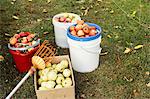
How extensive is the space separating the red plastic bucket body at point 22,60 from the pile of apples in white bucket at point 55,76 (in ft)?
0.91

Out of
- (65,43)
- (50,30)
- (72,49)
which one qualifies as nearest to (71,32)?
(72,49)

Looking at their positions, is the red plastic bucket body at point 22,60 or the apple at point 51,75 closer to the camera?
the apple at point 51,75

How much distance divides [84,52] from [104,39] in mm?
968

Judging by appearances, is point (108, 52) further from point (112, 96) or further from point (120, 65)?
point (112, 96)

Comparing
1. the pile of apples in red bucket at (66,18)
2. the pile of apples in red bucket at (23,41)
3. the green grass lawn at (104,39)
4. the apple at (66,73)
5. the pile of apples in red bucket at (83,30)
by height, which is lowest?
the green grass lawn at (104,39)

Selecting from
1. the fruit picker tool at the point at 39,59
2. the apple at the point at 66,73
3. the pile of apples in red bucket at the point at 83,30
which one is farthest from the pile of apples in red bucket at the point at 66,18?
the apple at the point at 66,73

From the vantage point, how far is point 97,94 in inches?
137

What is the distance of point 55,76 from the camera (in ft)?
11.0

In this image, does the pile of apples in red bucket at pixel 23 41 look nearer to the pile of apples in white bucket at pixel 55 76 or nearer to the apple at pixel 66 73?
the pile of apples in white bucket at pixel 55 76

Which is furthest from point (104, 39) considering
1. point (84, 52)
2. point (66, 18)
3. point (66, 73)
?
point (66, 73)

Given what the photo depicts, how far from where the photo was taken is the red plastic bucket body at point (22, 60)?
3637 mm

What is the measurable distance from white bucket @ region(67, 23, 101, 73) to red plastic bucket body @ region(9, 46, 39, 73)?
0.47 m

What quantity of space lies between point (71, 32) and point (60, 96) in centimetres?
83

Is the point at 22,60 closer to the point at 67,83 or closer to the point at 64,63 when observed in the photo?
the point at 64,63
